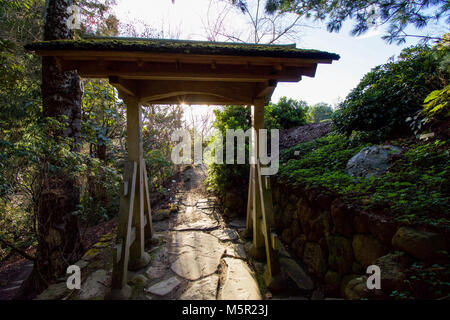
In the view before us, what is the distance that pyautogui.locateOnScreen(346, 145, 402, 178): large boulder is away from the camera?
2652mm

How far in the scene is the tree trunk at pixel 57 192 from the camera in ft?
8.94

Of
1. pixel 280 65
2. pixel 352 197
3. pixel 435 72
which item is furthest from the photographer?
pixel 435 72

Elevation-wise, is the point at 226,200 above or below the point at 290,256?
above

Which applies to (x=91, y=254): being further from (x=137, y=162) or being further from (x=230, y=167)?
(x=230, y=167)

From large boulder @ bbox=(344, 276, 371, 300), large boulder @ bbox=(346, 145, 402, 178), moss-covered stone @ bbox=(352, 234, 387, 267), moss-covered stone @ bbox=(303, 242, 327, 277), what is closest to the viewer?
large boulder @ bbox=(344, 276, 371, 300)

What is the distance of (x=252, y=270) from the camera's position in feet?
8.83

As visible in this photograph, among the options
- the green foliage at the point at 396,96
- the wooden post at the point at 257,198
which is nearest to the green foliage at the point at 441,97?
the green foliage at the point at 396,96

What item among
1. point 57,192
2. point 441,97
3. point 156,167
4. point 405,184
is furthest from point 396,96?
point 156,167

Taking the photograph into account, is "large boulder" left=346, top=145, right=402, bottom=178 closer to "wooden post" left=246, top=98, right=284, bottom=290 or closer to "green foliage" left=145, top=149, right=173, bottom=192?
"wooden post" left=246, top=98, right=284, bottom=290

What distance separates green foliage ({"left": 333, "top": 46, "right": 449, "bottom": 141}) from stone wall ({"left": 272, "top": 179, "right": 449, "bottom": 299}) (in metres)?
2.27

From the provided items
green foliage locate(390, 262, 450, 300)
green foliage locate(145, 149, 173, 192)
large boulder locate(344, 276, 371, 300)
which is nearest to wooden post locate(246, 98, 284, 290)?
large boulder locate(344, 276, 371, 300)
